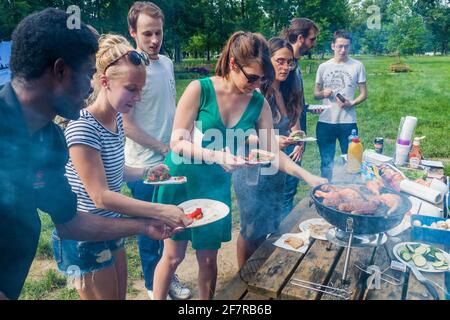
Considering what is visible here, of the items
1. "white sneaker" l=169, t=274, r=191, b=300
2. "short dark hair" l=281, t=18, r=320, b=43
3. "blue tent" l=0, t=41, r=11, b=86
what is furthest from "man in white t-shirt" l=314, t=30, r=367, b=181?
"blue tent" l=0, t=41, r=11, b=86

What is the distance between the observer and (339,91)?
172 inches

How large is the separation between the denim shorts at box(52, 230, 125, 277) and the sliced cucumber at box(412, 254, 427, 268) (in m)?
1.51

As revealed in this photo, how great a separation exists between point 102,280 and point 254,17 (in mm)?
5824

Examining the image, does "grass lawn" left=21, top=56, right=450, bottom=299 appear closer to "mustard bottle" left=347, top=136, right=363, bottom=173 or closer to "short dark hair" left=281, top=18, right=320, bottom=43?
"mustard bottle" left=347, top=136, right=363, bottom=173

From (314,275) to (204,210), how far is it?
2.27 ft

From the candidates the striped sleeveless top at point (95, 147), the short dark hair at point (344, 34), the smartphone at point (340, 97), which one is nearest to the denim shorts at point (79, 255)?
the striped sleeveless top at point (95, 147)

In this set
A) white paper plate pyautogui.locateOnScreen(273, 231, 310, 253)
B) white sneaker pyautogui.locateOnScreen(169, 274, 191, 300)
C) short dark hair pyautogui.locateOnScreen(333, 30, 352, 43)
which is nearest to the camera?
white paper plate pyautogui.locateOnScreen(273, 231, 310, 253)

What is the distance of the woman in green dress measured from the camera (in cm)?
212

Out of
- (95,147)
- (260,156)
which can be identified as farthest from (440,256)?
(95,147)

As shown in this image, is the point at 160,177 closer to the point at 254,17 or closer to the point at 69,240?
the point at 69,240

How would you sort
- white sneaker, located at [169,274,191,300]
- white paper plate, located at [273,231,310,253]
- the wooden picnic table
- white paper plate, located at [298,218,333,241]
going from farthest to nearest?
1. white sneaker, located at [169,274,191,300]
2. white paper plate, located at [298,218,333,241]
3. white paper plate, located at [273,231,310,253]
4. the wooden picnic table

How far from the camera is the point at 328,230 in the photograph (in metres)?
1.95
